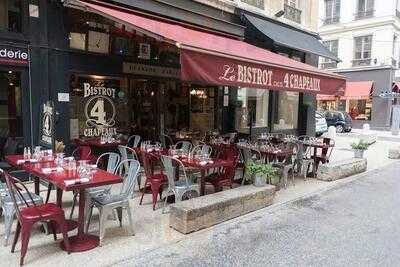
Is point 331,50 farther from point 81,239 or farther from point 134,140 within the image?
point 81,239

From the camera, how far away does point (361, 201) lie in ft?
25.1

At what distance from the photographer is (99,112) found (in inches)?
364

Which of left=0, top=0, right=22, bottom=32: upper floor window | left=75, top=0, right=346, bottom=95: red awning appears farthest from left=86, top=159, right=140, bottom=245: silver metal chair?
left=0, top=0, right=22, bottom=32: upper floor window

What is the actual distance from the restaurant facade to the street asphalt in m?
2.24

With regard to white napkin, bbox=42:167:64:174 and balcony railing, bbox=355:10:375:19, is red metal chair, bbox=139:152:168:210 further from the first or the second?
balcony railing, bbox=355:10:375:19

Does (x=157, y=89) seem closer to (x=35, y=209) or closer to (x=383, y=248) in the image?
(x=35, y=209)

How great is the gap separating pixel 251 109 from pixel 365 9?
20.6 m

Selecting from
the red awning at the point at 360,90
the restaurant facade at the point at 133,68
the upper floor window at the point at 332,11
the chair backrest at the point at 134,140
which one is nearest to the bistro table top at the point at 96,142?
the restaurant facade at the point at 133,68

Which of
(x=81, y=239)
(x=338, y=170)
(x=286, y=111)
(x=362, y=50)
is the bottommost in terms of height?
(x=81, y=239)

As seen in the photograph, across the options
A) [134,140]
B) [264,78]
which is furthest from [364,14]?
[264,78]

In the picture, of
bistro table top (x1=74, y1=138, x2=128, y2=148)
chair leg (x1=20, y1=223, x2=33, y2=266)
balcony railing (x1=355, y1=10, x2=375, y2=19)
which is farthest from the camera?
balcony railing (x1=355, y1=10, x2=375, y2=19)

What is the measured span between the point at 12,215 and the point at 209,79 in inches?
126

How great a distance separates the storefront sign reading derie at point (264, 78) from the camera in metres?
5.96

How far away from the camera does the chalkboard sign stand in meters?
7.29
